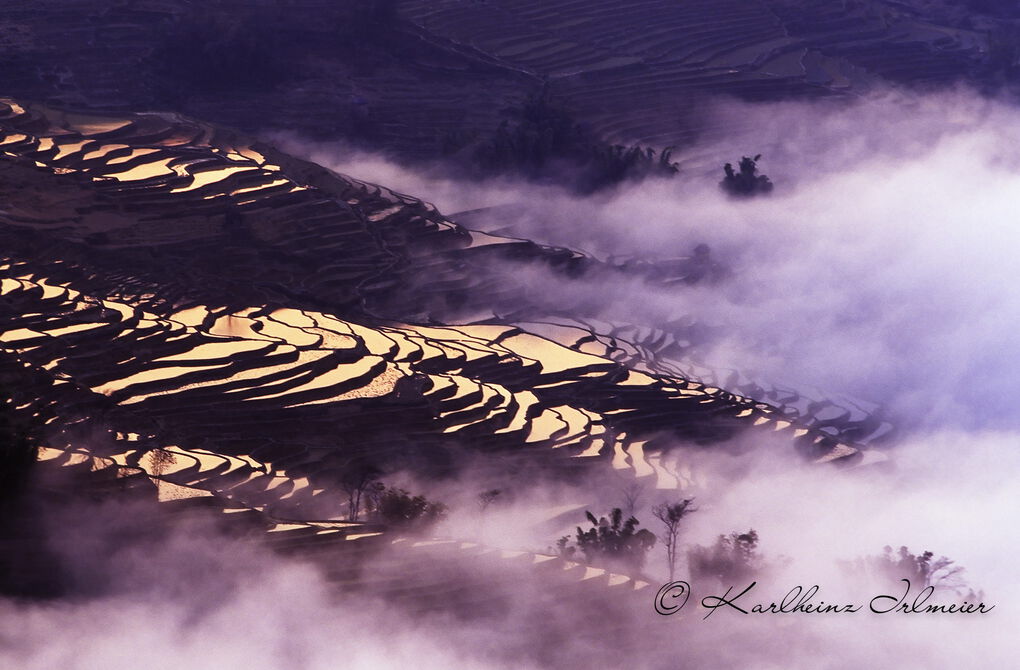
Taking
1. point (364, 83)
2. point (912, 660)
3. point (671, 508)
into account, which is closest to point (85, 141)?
point (364, 83)

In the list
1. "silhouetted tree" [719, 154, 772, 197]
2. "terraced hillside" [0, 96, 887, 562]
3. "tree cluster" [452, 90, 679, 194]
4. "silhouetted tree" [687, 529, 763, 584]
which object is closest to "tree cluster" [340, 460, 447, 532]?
"terraced hillside" [0, 96, 887, 562]

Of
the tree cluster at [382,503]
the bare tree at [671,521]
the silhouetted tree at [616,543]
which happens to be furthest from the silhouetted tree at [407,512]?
the bare tree at [671,521]

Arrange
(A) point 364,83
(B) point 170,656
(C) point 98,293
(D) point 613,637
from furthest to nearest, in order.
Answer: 1. (A) point 364,83
2. (C) point 98,293
3. (D) point 613,637
4. (B) point 170,656

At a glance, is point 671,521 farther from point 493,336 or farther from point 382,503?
point 493,336

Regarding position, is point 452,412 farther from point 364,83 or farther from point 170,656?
point 364,83

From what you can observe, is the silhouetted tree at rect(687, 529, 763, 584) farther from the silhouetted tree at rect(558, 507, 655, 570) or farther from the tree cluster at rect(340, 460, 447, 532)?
the tree cluster at rect(340, 460, 447, 532)

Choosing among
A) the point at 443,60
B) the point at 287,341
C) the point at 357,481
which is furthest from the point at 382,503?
the point at 443,60
